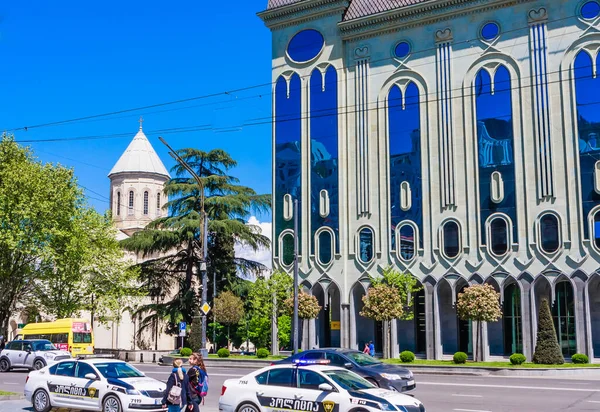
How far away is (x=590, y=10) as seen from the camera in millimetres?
42188

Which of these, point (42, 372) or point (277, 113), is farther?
point (277, 113)

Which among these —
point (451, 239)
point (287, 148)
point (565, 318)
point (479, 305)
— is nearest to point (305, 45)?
point (287, 148)

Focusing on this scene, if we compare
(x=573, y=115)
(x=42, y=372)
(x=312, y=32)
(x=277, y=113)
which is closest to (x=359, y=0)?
(x=312, y=32)

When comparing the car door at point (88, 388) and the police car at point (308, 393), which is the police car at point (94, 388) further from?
the police car at point (308, 393)

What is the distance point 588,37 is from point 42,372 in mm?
36368

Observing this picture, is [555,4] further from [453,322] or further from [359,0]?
[453,322]

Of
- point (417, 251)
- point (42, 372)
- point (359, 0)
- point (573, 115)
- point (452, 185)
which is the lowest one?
point (42, 372)

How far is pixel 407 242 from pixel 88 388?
31.9 meters

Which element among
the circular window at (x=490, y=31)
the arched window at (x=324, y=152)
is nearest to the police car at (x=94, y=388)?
the arched window at (x=324, y=152)

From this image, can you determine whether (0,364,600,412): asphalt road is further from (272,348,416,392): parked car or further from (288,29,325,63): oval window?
(288,29,325,63): oval window

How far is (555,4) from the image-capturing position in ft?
142

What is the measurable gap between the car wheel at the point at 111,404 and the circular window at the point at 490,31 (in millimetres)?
36175

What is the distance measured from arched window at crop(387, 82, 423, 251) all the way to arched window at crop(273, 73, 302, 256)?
7037mm

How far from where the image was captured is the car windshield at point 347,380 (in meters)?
14.7
